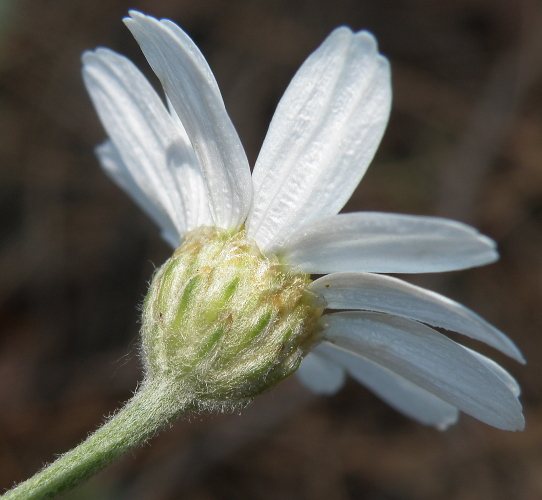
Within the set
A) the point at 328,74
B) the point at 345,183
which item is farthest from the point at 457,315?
the point at 328,74

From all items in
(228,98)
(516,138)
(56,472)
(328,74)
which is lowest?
(516,138)

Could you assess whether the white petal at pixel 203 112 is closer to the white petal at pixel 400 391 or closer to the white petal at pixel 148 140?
the white petal at pixel 148 140

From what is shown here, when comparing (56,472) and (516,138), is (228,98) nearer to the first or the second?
(516,138)

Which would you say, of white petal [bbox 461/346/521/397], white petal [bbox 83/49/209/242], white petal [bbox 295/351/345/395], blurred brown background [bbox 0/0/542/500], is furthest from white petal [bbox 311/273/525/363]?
blurred brown background [bbox 0/0/542/500]

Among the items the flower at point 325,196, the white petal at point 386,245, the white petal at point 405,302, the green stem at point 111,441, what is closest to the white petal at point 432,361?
the flower at point 325,196

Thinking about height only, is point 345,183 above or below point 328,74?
below

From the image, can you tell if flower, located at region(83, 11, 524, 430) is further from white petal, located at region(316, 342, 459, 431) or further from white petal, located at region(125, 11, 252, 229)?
white petal, located at region(316, 342, 459, 431)

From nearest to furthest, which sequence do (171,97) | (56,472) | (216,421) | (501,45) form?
(56,472)
(171,97)
(216,421)
(501,45)
